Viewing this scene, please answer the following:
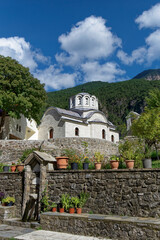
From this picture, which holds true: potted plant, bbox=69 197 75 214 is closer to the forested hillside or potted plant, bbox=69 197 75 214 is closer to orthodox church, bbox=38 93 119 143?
→ orthodox church, bbox=38 93 119 143

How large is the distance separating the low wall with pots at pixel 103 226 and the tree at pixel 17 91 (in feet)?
47.1

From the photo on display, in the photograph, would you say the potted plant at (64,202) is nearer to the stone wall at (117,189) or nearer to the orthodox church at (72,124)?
the stone wall at (117,189)

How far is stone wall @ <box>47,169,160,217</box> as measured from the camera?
5.95 metres

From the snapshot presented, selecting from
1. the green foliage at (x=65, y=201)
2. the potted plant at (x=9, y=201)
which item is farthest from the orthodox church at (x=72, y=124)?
the green foliage at (x=65, y=201)

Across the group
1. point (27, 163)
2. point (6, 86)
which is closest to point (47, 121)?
point (6, 86)

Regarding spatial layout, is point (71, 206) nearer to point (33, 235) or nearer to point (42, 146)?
point (33, 235)

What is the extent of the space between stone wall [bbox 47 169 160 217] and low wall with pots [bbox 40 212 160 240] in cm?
48

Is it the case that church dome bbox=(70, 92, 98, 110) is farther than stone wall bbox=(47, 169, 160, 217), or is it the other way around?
church dome bbox=(70, 92, 98, 110)

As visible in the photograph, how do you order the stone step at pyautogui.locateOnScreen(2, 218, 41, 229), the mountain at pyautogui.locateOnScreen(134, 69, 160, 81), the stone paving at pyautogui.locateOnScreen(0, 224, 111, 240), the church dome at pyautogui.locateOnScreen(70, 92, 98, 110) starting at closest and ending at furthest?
1. the stone paving at pyautogui.locateOnScreen(0, 224, 111, 240)
2. the stone step at pyautogui.locateOnScreen(2, 218, 41, 229)
3. the church dome at pyautogui.locateOnScreen(70, 92, 98, 110)
4. the mountain at pyautogui.locateOnScreen(134, 69, 160, 81)

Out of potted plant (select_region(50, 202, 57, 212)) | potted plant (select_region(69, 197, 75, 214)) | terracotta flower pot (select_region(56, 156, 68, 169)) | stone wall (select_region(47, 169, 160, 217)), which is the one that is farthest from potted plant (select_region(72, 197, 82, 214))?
terracotta flower pot (select_region(56, 156, 68, 169))

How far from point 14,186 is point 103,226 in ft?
15.2

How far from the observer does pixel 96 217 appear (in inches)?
237

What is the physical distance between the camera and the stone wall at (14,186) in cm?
851

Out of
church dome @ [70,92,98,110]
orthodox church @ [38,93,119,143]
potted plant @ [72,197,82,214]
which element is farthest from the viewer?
church dome @ [70,92,98,110]
